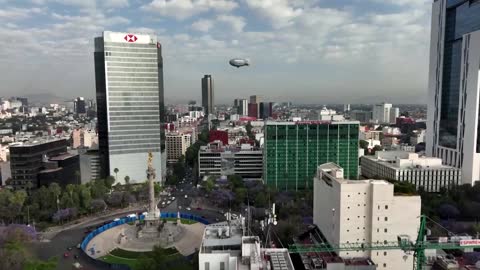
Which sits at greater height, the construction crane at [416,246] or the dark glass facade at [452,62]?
the dark glass facade at [452,62]

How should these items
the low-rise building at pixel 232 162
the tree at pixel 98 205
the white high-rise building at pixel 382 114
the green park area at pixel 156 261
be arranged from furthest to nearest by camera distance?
the white high-rise building at pixel 382 114, the low-rise building at pixel 232 162, the tree at pixel 98 205, the green park area at pixel 156 261

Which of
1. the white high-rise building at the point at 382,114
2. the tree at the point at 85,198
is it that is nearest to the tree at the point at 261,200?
the tree at the point at 85,198

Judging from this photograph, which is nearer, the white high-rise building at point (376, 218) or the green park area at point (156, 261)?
the green park area at point (156, 261)

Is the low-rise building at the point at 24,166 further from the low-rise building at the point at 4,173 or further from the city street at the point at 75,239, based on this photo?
the city street at the point at 75,239

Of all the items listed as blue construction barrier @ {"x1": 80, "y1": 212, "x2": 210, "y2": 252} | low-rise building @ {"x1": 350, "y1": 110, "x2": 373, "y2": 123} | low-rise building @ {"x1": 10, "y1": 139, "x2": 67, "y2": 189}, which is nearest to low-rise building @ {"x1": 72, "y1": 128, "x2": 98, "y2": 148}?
low-rise building @ {"x1": 10, "y1": 139, "x2": 67, "y2": 189}

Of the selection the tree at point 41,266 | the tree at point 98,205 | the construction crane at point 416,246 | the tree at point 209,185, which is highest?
the construction crane at point 416,246

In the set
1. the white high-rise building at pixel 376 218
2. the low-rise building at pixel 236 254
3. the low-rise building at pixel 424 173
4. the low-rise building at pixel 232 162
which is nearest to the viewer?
the low-rise building at pixel 236 254

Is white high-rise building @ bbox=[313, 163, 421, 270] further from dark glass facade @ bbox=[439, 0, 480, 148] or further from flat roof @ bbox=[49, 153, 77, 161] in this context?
flat roof @ bbox=[49, 153, 77, 161]

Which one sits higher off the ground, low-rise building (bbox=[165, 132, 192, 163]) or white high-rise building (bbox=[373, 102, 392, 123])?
white high-rise building (bbox=[373, 102, 392, 123])
